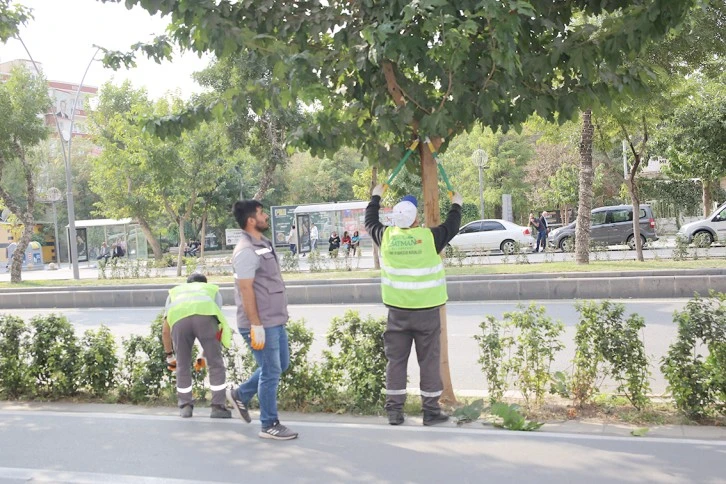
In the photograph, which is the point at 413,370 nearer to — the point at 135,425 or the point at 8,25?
the point at 135,425

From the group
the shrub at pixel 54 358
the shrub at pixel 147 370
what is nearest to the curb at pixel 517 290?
the shrub at pixel 147 370

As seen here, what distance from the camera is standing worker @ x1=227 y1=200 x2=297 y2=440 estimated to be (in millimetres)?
5273

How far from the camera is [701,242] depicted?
68.4 feet

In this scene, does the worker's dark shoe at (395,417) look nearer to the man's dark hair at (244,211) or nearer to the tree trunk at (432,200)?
the tree trunk at (432,200)

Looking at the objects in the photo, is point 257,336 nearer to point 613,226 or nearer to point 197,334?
point 197,334

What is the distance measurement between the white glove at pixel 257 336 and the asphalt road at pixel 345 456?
732mm

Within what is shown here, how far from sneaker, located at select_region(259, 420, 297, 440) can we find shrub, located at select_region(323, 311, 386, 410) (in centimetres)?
84

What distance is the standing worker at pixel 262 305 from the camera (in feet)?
17.3

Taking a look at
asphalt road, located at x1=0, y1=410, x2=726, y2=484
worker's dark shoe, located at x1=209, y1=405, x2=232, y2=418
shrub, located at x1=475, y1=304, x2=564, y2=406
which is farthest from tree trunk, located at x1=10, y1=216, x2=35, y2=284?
shrub, located at x1=475, y1=304, x2=564, y2=406

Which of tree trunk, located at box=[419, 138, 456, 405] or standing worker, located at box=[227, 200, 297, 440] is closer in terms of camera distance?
standing worker, located at box=[227, 200, 297, 440]

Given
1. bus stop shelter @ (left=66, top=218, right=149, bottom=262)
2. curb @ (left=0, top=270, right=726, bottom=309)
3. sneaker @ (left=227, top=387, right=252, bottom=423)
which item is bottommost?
sneaker @ (left=227, top=387, right=252, bottom=423)

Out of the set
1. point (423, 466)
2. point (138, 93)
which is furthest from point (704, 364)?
point (138, 93)

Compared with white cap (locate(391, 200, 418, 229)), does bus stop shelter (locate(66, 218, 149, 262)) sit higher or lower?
higher

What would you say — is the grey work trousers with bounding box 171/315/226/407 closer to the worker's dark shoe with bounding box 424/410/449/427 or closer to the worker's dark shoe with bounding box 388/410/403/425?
the worker's dark shoe with bounding box 388/410/403/425
